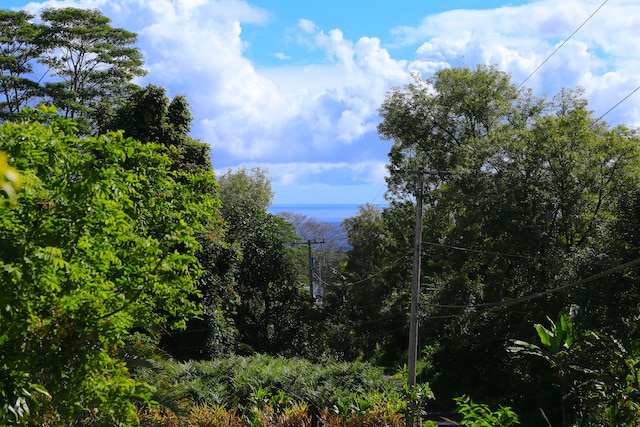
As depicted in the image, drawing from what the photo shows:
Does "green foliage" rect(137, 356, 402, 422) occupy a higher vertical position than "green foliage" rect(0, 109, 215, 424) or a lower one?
lower

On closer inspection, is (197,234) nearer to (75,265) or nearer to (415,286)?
(415,286)

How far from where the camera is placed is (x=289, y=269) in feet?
87.4

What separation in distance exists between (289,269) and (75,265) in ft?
70.0

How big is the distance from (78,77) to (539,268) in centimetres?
2163

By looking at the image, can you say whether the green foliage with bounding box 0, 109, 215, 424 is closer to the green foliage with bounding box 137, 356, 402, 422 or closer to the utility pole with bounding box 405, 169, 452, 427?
the green foliage with bounding box 137, 356, 402, 422

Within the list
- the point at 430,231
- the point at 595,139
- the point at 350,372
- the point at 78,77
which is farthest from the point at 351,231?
the point at 350,372

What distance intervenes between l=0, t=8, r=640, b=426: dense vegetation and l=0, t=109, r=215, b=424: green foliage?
2 centimetres

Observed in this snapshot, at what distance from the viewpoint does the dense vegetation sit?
566 centimetres

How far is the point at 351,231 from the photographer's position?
40688mm

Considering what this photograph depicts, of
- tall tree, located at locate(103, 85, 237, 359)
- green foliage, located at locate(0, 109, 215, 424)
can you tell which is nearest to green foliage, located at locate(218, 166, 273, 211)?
tall tree, located at locate(103, 85, 237, 359)

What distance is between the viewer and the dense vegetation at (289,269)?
5.66m

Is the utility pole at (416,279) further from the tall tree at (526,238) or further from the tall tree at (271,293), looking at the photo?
the tall tree at (271,293)

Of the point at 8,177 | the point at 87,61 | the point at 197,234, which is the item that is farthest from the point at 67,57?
the point at 8,177

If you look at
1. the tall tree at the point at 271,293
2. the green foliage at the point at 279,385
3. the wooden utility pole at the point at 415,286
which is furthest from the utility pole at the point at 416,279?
the tall tree at the point at 271,293
